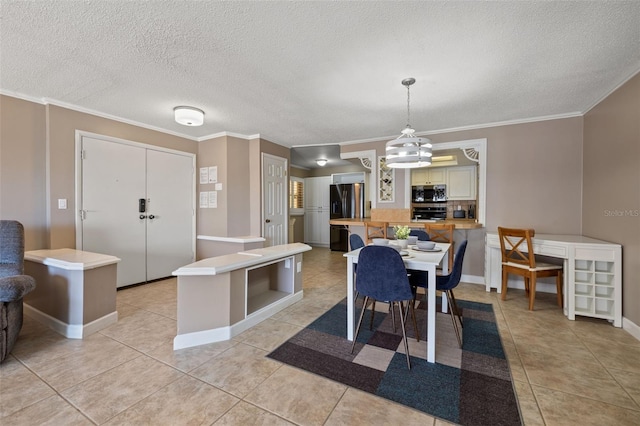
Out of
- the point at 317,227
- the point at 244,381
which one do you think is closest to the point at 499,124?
the point at 244,381

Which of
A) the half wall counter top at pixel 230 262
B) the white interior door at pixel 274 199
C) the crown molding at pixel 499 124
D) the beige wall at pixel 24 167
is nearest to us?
the half wall counter top at pixel 230 262

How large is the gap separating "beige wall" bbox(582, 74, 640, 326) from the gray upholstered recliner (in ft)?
16.3

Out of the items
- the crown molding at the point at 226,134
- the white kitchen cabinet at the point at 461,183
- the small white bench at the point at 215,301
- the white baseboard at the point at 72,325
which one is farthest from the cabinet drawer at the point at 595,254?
the white baseboard at the point at 72,325

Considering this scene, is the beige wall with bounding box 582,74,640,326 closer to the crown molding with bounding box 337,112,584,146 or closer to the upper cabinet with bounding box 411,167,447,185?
the crown molding with bounding box 337,112,584,146

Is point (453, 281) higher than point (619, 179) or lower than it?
lower

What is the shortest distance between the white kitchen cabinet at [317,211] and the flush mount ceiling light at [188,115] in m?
4.55

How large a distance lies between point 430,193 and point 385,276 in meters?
4.83

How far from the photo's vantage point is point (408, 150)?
102 inches

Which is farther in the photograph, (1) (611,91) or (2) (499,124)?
(2) (499,124)

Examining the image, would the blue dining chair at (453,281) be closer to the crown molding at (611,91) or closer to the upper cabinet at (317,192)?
the crown molding at (611,91)

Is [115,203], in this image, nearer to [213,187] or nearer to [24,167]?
[24,167]

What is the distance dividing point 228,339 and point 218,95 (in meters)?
2.48

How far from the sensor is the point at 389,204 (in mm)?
4656

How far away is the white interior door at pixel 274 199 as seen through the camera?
15.8ft
